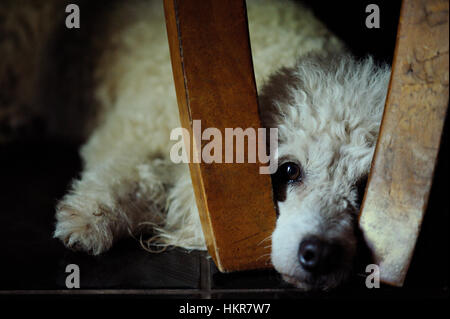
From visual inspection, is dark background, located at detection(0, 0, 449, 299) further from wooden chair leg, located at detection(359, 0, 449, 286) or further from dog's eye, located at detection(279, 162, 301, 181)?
dog's eye, located at detection(279, 162, 301, 181)

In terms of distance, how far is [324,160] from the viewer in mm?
1010

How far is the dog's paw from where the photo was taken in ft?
3.44

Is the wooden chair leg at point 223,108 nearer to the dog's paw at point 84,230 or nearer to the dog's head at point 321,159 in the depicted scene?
the dog's head at point 321,159

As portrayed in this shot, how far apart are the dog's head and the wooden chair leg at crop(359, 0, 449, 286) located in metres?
0.08

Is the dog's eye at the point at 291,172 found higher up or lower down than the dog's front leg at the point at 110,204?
higher up

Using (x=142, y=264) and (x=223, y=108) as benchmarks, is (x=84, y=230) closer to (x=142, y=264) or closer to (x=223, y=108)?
(x=142, y=264)

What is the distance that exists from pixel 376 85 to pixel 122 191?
0.78 meters

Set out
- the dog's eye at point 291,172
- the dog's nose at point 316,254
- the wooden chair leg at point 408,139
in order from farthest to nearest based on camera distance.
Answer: the dog's eye at point 291,172 → the dog's nose at point 316,254 → the wooden chair leg at point 408,139

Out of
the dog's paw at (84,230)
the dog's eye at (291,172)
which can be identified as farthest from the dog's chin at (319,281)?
the dog's paw at (84,230)

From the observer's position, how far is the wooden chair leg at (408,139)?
2.39 feet

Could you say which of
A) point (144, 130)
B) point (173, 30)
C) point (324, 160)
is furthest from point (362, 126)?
point (144, 130)

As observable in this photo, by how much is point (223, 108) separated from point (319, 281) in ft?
1.37

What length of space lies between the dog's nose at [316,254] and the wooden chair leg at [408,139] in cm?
9
